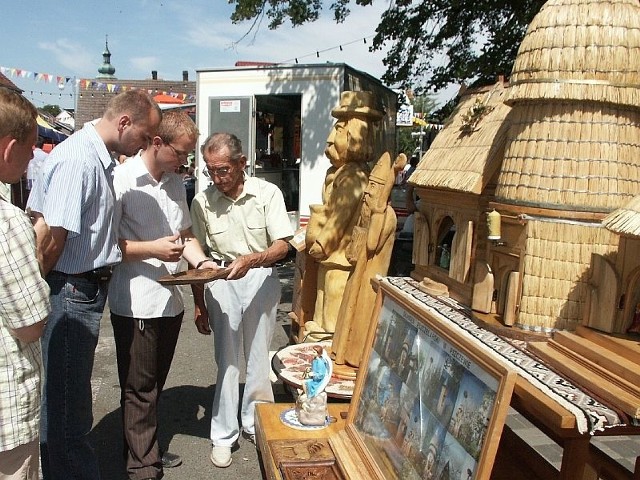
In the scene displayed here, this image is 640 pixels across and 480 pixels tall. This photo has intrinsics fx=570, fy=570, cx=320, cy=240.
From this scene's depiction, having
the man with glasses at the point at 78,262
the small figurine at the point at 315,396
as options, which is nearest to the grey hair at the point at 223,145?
the man with glasses at the point at 78,262

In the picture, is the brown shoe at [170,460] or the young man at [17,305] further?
the brown shoe at [170,460]

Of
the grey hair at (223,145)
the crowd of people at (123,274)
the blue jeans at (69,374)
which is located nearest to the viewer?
the crowd of people at (123,274)

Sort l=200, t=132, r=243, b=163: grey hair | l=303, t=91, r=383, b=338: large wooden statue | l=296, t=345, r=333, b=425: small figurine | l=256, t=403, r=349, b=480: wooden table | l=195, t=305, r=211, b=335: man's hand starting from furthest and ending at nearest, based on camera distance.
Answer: l=303, t=91, r=383, b=338: large wooden statue < l=195, t=305, r=211, b=335: man's hand < l=200, t=132, r=243, b=163: grey hair < l=296, t=345, r=333, b=425: small figurine < l=256, t=403, r=349, b=480: wooden table

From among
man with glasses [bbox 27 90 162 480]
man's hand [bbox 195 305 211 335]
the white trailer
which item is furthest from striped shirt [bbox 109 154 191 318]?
the white trailer

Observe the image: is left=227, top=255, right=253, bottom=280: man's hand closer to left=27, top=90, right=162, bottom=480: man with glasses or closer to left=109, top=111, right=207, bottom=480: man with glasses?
left=109, top=111, right=207, bottom=480: man with glasses

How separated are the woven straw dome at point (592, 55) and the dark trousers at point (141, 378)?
7.14 ft

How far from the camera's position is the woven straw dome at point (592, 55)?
172 centimetres

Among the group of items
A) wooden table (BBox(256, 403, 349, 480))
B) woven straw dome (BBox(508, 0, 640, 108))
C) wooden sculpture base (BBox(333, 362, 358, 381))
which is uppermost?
woven straw dome (BBox(508, 0, 640, 108))

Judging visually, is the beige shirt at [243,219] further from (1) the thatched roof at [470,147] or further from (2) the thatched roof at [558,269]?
(2) the thatched roof at [558,269]

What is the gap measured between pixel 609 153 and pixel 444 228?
3.72 ft

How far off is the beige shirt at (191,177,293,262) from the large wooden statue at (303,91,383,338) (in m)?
0.79

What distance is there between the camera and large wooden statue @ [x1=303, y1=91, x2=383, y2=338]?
13.5ft

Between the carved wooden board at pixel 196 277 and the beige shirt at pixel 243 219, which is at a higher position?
the beige shirt at pixel 243 219

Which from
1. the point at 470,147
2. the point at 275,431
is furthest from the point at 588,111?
the point at 275,431
